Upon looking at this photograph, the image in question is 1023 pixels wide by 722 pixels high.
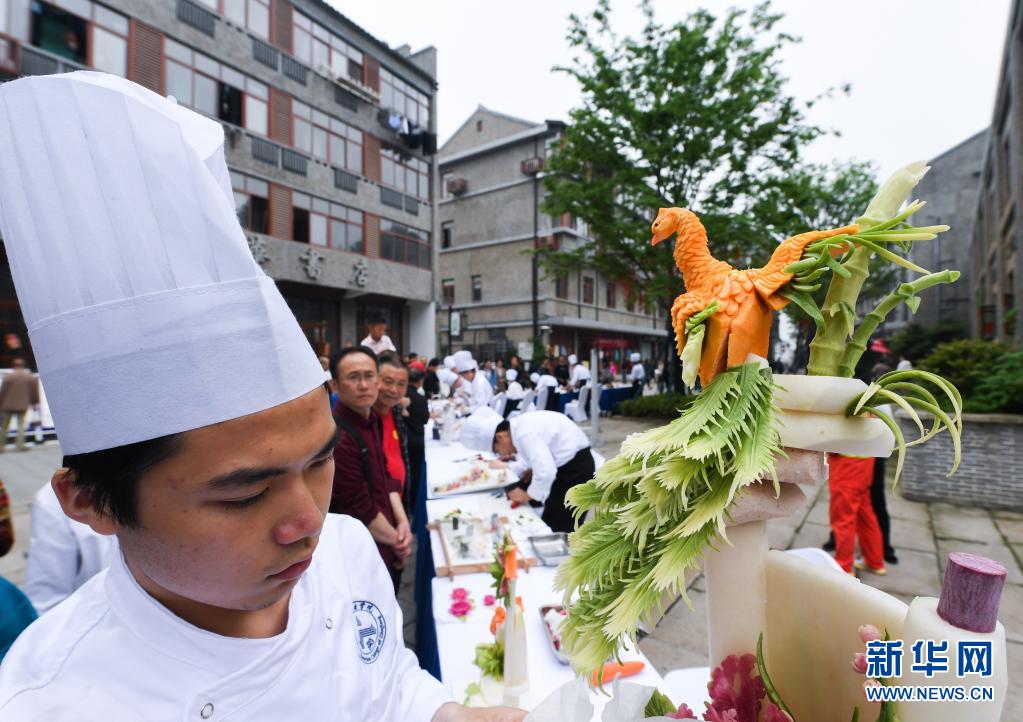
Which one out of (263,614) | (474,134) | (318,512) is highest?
(474,134)

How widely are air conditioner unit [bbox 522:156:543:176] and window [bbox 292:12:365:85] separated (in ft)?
29.3

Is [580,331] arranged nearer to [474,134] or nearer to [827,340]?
[474,134]

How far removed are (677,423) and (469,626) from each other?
2.03 meters

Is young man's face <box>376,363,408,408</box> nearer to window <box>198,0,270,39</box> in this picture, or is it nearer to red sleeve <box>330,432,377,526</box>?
red sleeve <box>330,432,377,526</box>

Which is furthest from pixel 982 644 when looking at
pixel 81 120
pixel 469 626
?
pixel 469 626

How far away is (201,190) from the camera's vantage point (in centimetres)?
93

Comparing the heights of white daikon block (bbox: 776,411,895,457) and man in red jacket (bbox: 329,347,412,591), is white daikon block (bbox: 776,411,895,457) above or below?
above

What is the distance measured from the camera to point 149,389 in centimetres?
85

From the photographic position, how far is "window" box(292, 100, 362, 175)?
693 inches

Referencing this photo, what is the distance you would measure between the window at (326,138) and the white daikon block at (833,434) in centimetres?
2001

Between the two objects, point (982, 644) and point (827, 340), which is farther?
point (827, 340)

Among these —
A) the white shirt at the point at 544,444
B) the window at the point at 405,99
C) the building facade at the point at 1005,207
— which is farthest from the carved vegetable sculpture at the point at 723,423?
the window at the point at 405,99

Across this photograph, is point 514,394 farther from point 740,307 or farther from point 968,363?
point 740,307

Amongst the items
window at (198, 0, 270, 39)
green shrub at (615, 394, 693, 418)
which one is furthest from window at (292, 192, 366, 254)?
green shrub at (615, 394, 693, 418)
